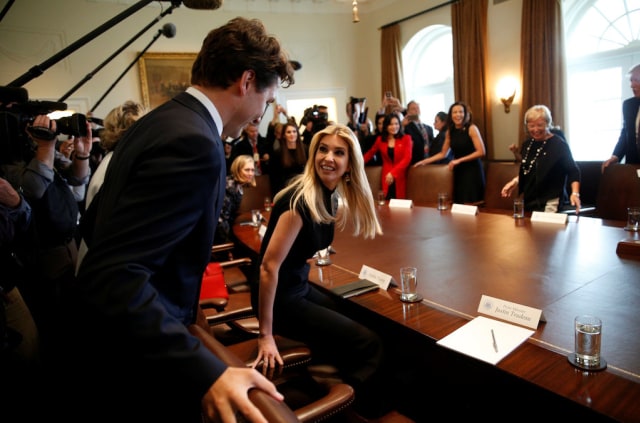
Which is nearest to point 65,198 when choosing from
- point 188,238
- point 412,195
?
point 188,238

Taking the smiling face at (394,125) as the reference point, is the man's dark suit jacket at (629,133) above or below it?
below

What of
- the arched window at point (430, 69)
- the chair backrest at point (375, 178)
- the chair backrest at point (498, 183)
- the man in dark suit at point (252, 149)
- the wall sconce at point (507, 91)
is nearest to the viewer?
the chair backrest at point (498, 183)

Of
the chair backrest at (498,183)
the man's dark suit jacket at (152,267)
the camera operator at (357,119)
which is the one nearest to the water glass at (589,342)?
the man's dark suit jacket at (152,267)

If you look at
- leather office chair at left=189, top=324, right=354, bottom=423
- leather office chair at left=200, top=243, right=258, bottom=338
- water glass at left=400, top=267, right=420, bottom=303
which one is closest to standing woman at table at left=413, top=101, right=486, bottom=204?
leather office chair at left=200, top=243, right=258, bottom=338

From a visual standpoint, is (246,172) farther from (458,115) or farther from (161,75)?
(161,75)

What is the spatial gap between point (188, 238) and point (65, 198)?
151cm

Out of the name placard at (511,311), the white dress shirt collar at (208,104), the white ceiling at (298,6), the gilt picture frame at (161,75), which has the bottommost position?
the name placard at (511,311)

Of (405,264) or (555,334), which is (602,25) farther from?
(555,334)

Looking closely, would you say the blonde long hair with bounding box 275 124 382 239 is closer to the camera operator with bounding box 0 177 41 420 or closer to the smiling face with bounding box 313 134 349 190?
the smiling face with bounding box 313 134 349 190

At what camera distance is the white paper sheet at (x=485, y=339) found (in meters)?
1.04

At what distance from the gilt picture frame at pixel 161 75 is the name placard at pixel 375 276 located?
5.36 meters

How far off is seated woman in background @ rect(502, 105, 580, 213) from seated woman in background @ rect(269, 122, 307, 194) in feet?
7.31

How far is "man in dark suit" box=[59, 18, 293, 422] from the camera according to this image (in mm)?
644

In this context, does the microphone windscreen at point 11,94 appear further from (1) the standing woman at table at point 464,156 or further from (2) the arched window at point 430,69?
(2) the arched window at point 430,69
